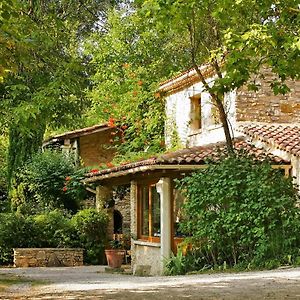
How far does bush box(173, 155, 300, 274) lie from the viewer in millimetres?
16766

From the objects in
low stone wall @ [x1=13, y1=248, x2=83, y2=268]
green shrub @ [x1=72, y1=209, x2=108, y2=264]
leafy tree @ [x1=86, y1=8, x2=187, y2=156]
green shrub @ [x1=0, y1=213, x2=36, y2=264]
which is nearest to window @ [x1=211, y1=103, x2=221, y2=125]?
green shrub @ [x1=72, y1=209, x2=108, y2=264]

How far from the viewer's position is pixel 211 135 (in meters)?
23.2

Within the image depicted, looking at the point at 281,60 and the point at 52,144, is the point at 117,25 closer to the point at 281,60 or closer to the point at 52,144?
the point at 52,144

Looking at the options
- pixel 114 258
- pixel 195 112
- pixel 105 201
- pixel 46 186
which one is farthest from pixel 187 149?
pixel 46 186

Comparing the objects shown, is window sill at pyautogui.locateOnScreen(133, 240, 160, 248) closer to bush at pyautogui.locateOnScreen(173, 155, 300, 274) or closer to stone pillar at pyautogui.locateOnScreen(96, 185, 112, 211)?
bush at pyautogui.locateOnScreen(173, 155, 300, 274)

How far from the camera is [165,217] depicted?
763 inches

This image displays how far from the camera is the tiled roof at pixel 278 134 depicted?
19344 mm

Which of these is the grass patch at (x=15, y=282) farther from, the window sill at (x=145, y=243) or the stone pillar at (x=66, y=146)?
the stone pillar at (x=66, y=146)

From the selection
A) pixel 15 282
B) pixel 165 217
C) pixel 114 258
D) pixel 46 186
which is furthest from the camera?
pixel 46 186

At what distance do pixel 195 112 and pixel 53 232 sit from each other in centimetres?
632

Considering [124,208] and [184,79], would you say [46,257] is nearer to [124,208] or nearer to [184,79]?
[124,208]

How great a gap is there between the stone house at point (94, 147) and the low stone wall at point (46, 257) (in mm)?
4526

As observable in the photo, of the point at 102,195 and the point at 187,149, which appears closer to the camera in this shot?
the point at 187,149

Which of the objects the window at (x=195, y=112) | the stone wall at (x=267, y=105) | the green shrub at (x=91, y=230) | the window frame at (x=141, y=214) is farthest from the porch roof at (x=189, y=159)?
the green shrub at (x=91, y=230)
